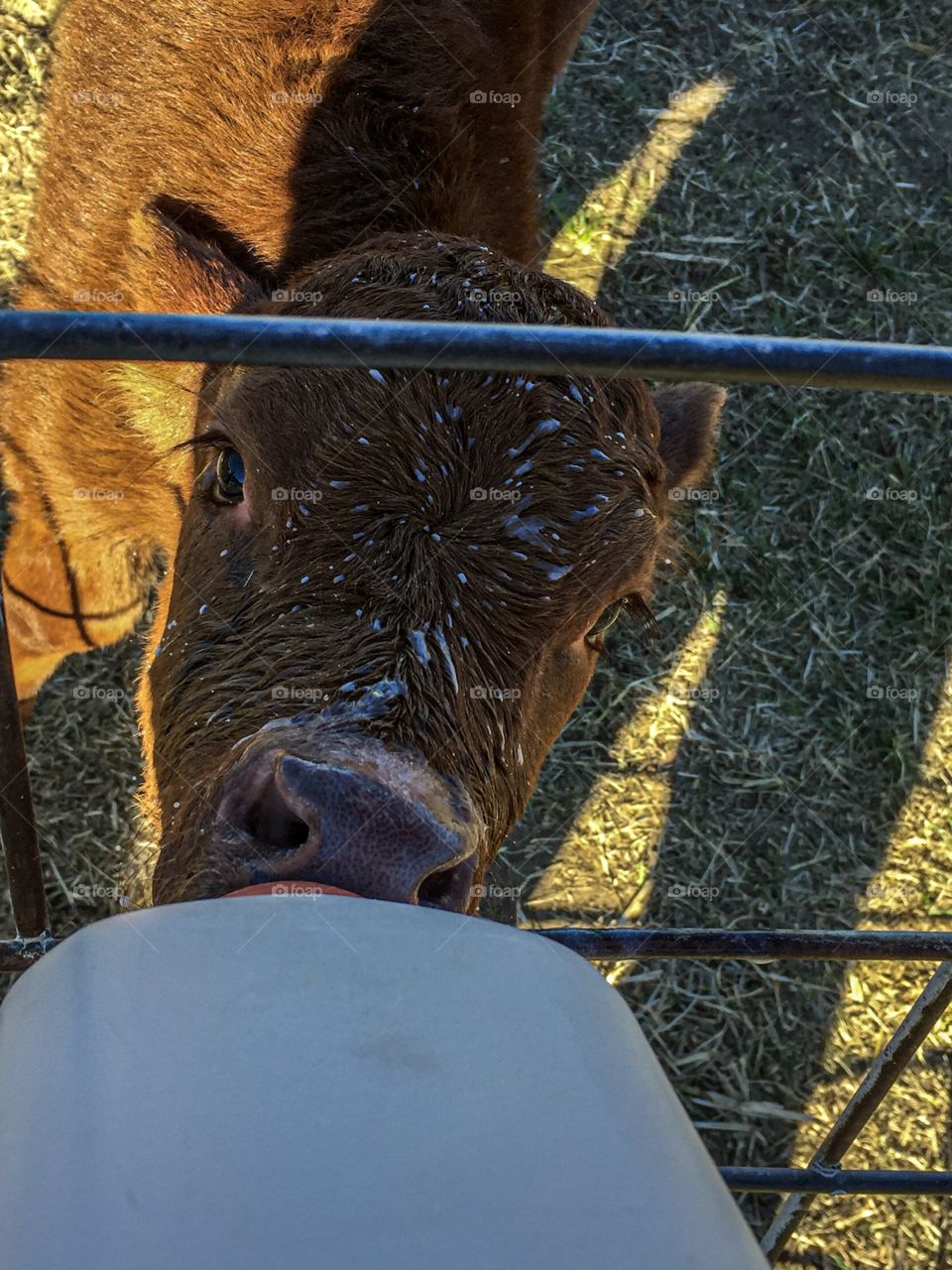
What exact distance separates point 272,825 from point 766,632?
319cm

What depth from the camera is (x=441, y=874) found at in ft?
5.28

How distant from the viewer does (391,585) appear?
1878mm

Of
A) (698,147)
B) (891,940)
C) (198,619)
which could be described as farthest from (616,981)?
(698,147)

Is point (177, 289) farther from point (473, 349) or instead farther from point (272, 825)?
point (473, 349)

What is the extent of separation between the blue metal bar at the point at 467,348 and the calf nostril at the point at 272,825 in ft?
2.29

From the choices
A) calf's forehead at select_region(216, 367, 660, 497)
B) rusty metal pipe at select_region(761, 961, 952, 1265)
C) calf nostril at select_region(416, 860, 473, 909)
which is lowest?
rusty metal pipe at select_region(761, 961, 952, 1265)

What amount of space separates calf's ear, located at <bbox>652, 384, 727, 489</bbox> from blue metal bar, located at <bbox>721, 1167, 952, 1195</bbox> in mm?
1675

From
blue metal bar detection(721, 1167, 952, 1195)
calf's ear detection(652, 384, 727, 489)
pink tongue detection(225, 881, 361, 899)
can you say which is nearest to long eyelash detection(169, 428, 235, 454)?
pink tongue detection(225, 881, 361, 899)

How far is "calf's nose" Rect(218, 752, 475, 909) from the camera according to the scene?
143cm

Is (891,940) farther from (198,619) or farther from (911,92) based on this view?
(911,92)

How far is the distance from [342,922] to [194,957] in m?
0.11

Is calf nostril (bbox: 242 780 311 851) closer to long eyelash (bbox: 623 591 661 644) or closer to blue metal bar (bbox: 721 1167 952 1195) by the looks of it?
long eyelash (bbox: 623 591 661 644)

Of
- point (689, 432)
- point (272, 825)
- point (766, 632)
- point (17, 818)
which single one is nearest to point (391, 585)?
point (272, 825)

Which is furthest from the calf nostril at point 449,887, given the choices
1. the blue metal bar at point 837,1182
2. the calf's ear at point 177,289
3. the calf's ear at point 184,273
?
the calf's ear at point 184,273
